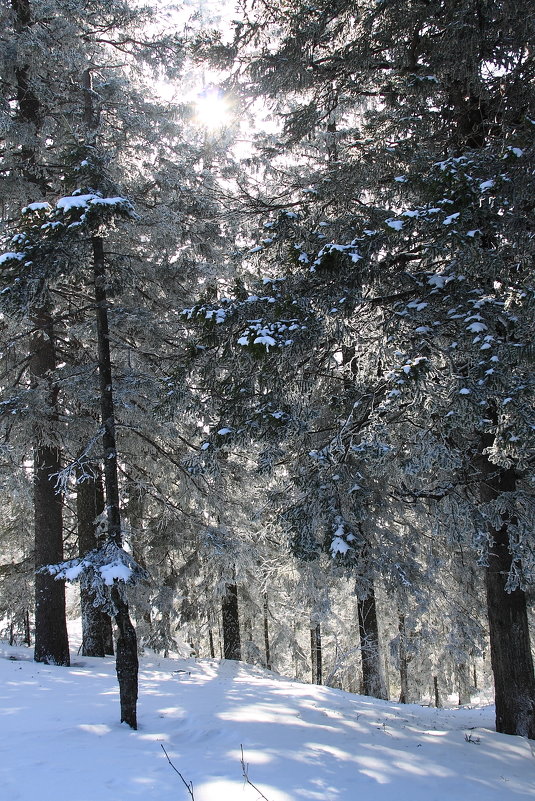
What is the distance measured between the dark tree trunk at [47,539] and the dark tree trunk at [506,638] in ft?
24.2

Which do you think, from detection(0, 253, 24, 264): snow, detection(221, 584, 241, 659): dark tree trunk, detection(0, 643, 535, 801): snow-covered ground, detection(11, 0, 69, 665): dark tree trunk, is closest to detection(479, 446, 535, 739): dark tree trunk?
detection(0, 643, 535, 801): snow-covered ground

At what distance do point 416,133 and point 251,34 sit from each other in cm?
281

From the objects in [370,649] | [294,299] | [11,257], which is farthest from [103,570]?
[370,649]

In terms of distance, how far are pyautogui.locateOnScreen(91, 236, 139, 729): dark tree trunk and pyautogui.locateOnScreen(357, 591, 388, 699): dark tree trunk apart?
22.4 ft

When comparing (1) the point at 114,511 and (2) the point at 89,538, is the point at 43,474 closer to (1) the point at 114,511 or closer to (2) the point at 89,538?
(2) the point at 89,538

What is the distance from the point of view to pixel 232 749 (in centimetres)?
557

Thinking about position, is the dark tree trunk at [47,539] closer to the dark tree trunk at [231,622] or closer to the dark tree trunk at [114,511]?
the dark tree trunk at [114,511]

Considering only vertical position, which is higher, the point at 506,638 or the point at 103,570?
the point at 103,570

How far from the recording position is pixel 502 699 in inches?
279

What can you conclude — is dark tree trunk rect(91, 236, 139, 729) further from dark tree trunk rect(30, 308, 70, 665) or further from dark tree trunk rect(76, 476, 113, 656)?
A: dark tree trunk rect(76, 476, 113, 656)

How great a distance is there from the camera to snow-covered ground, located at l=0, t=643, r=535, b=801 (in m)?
4.64

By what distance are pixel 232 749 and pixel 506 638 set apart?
3950mm

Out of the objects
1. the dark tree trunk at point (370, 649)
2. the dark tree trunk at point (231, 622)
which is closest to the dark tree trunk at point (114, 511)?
the dark tree trunk at point (370, 649)

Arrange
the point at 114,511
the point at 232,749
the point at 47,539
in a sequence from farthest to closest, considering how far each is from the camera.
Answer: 1. the point at 47,539
2. the point at 114,511
3. the point at 232,749
